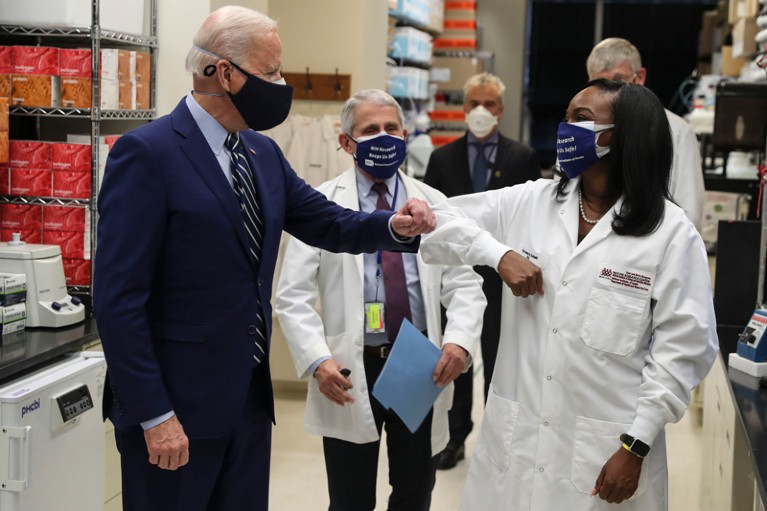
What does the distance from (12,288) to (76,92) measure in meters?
0.83

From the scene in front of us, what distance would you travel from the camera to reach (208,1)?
3.98 metres

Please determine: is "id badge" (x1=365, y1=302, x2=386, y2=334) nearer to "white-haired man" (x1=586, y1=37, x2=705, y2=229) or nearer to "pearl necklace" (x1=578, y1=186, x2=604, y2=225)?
"pearl necklace" (x1=578, y1=186, x2=604, y2=225)

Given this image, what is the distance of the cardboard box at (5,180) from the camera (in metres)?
3.73

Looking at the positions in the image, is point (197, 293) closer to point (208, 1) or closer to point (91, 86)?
point (91, 86)

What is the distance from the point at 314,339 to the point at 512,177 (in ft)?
7.45

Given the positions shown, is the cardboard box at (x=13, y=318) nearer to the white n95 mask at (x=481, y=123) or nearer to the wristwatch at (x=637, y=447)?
the wristwatch at (x=637, y=447)

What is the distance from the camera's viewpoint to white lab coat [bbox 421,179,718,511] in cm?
212

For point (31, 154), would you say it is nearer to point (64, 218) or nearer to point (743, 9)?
point (64, 218)

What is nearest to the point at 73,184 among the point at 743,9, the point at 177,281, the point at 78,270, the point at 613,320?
the point at 78,270

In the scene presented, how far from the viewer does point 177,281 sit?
6.77 feet

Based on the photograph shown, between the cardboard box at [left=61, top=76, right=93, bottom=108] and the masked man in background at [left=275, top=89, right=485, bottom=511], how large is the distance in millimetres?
1168

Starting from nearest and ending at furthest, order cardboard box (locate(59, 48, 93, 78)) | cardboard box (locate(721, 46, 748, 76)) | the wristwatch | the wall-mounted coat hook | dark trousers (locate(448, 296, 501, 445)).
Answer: the wristwatch < cardboard box (locate(59, 48, 93, 78)) < dark trousers (locate(448, 296, 501, 445)) < the wall-mounted coat hook < cardboard box (locate(721, 46, 748, 76))

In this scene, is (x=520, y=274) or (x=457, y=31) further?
(x=457, y=31)

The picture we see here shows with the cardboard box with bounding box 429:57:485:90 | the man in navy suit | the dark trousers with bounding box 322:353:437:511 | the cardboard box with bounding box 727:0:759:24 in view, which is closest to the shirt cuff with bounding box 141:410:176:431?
the man in navy suit
